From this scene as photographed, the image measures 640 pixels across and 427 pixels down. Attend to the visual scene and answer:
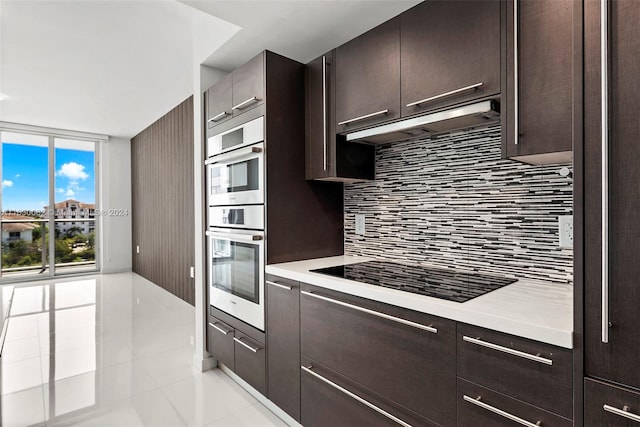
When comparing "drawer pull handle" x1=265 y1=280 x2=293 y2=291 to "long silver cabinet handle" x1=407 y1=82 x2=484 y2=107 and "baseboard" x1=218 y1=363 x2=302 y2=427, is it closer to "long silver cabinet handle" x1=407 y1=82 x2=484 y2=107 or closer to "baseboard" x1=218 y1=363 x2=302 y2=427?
"baseboard" x1=218 y1=363 x2=302 y2=427

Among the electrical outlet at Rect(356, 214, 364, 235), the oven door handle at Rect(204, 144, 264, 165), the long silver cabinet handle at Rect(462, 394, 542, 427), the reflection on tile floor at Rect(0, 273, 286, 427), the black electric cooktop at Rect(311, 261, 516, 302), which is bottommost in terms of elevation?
the reflection on tile floor at Rect(0, 273, 286, 427)

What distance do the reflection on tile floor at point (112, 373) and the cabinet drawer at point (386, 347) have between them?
75cm

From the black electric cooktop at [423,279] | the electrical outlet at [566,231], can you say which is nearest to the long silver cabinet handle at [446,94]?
the electrical outlet at [566,231]

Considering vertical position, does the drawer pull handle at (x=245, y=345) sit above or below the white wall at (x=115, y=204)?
below

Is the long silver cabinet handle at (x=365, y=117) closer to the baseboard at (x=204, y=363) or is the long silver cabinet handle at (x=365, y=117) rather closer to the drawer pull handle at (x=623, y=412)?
the drawer pull handle at (x=623, y=412)

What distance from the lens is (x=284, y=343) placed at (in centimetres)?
196

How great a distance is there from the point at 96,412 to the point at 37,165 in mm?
5793

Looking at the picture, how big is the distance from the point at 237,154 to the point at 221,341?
4.37 feet

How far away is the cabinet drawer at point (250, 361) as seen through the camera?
212 centimetres

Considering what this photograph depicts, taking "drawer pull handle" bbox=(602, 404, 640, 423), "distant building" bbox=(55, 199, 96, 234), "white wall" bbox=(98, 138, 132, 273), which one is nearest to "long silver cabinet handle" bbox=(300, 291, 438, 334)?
"drawer pull handle" bbox=(602, 404, 640, 423)

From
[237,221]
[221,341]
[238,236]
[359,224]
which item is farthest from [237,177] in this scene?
[221,341]

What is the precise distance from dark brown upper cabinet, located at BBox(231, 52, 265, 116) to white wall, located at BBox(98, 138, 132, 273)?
559cm

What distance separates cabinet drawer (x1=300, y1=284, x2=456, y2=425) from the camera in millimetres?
1244

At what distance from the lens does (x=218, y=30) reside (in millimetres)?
2484
